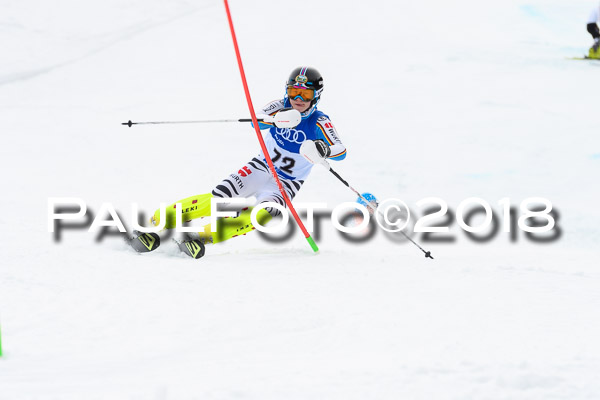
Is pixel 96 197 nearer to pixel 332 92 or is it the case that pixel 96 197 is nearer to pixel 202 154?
pixel 202 154

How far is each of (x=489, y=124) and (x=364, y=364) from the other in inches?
290

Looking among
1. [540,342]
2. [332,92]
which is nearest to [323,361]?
[540,342]

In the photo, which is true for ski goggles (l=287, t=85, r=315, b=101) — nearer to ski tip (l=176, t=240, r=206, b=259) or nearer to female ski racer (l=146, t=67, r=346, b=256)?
female ski racer (l=146, t=67, r=346, b=256)

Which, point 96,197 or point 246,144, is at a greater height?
point 246,144

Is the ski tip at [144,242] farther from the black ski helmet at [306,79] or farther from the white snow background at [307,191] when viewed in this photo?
the black ski helmet at [306,79]

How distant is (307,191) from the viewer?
7.73 meters

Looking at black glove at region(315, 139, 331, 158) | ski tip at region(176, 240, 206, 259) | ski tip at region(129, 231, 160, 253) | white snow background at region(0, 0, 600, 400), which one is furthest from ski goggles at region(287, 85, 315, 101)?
ski tip at region(129, 231, 160, 253)

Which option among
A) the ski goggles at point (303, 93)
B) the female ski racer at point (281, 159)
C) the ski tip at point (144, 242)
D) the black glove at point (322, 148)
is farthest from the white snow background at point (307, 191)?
the ski goggles at point (303, 93)

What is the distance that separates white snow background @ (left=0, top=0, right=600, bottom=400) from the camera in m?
2.86

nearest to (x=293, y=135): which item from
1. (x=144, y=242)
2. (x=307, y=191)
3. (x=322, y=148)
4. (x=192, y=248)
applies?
(x=322, y=148)

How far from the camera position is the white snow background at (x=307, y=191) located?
9.37ft

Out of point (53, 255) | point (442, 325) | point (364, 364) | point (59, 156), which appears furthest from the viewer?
point (59, 156)

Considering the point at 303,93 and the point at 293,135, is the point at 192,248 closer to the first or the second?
the point at 293,135

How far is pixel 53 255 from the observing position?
14.0 ft
